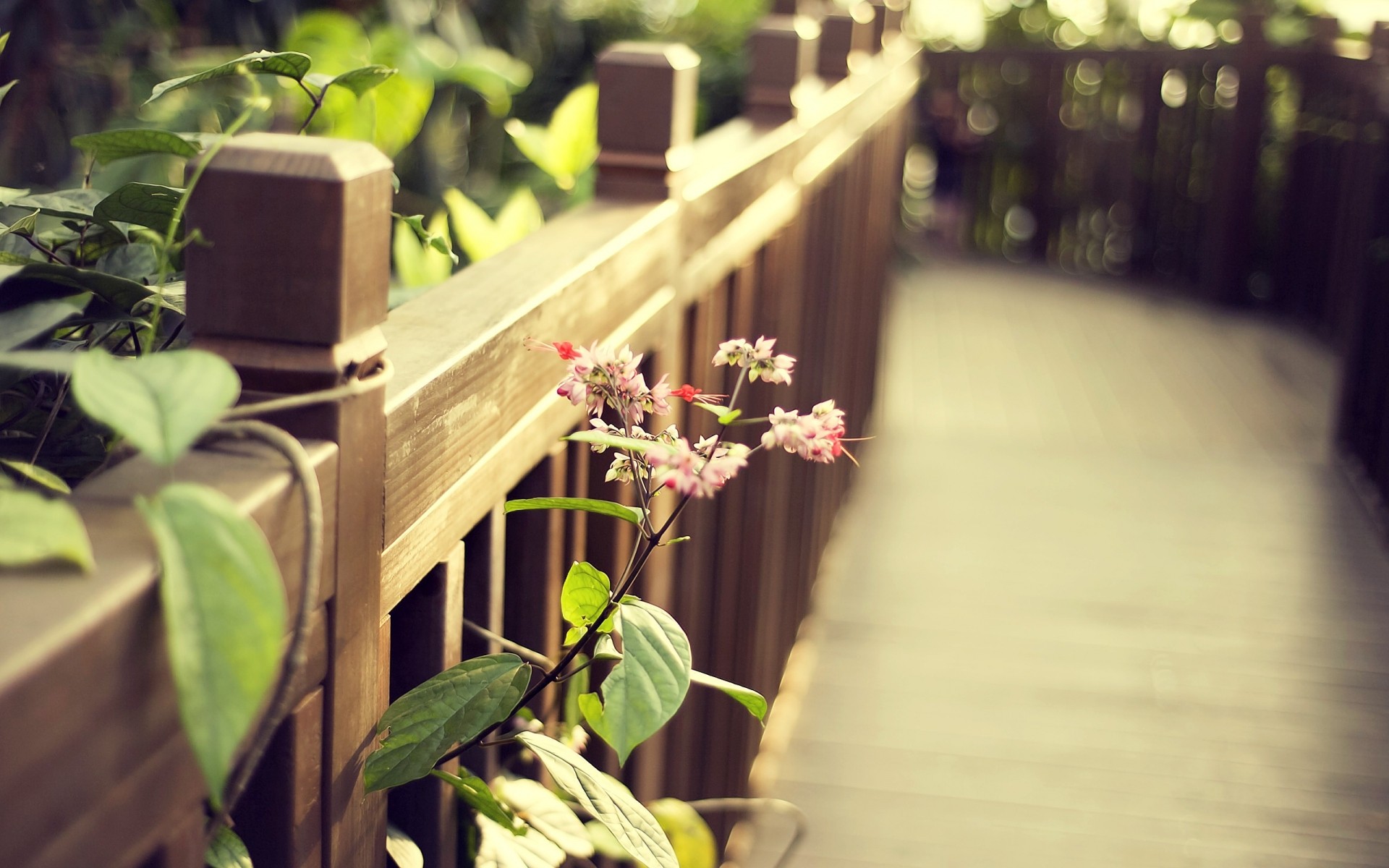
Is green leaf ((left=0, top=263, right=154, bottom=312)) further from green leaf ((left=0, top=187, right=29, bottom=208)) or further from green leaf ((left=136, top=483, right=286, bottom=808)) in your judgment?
green leaf ((left=136, top=483, right=286, bottom=808))

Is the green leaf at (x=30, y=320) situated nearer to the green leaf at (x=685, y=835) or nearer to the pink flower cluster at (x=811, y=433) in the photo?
the pink flower cluster at (x=811, y=433)

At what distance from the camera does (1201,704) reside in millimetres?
2766

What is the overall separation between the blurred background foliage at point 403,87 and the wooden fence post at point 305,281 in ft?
1.16

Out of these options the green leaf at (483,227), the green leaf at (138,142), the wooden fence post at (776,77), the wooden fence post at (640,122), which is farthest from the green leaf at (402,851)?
the wooden fence post at (776,77)

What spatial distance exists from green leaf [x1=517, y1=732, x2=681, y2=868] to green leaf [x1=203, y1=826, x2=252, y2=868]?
0.60 feet

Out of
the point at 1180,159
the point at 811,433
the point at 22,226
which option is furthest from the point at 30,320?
the point at 1180,159

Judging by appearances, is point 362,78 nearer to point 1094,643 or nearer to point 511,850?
point 511,850

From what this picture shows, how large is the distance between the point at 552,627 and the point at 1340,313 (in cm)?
548

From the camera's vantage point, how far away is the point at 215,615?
1.35 feet

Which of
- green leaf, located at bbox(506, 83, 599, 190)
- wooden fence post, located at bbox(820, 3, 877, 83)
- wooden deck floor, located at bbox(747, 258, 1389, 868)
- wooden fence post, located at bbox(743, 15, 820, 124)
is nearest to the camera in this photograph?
green leaf, located at bbox(506, 83, 599, 190)

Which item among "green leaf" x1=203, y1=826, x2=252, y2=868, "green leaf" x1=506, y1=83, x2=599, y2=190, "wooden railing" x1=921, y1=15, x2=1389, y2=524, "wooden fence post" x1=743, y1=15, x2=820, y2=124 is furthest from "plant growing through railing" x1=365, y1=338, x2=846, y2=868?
"wooden railing" x1=921, y1=15, x2=1389, y2=524

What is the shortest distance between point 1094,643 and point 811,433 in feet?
8.05

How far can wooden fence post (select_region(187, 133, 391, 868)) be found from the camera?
0.54m

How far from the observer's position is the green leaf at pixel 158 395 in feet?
1.41
